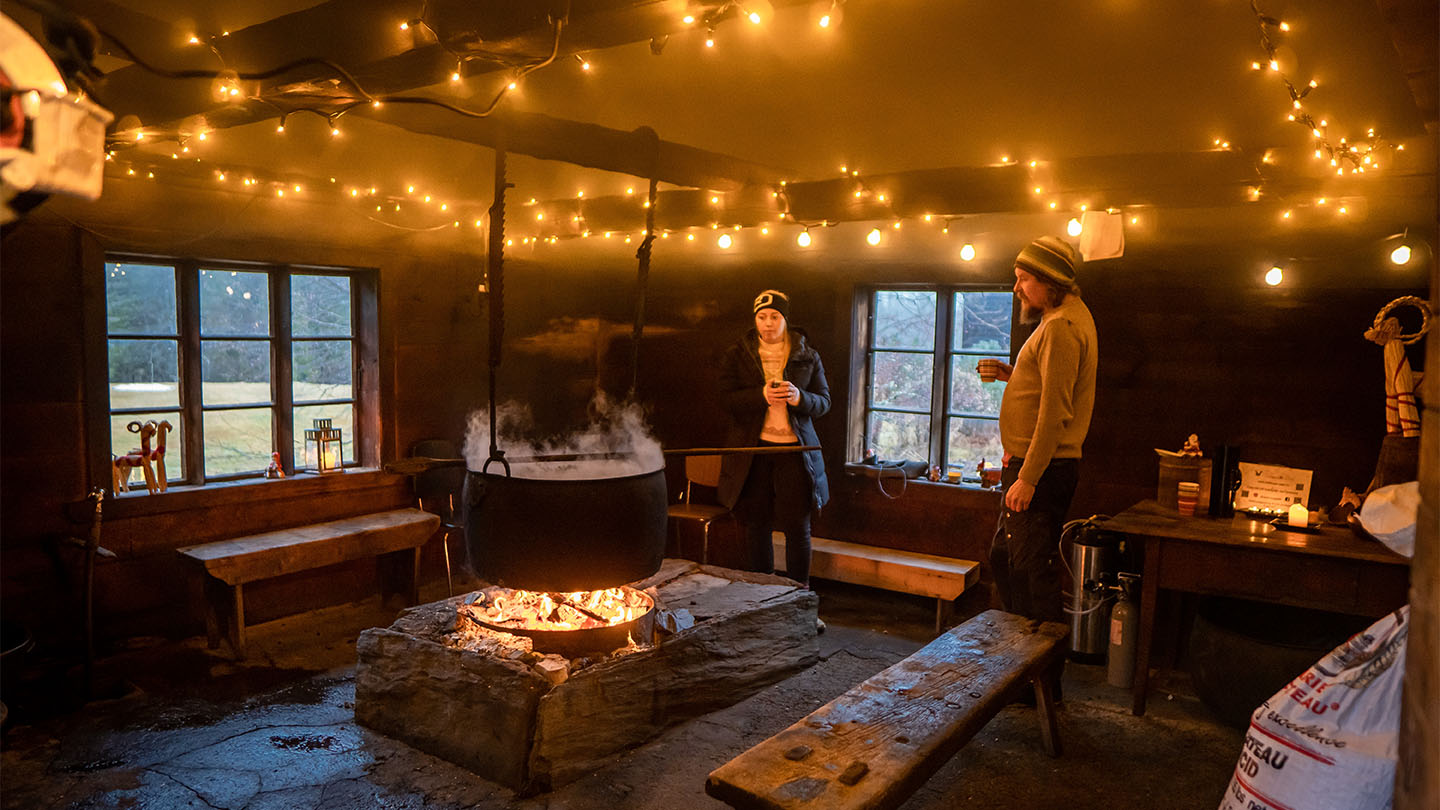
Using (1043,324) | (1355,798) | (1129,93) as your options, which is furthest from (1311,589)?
(1355,798)

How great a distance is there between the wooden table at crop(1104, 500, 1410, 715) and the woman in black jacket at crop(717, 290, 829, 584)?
1805mm

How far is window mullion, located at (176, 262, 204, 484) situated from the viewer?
518 cm

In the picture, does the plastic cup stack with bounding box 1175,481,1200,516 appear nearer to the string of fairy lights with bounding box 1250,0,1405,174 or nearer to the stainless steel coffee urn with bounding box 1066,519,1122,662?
the stainless steel coffee urn with bounding box 1066,519,1122,662

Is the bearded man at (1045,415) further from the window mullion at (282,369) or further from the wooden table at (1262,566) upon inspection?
the window mullion at (282,369)

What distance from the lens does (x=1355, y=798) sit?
1715mm

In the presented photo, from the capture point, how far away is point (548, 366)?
6898 mm

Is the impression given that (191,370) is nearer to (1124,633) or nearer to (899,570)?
(899,570)

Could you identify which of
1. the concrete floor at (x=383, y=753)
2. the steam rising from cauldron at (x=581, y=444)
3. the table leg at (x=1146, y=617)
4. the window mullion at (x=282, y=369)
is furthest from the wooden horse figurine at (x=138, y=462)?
the table leg at (x=1146, y=617)

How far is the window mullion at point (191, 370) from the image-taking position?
17.0 feet

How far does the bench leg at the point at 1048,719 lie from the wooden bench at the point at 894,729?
7 cm

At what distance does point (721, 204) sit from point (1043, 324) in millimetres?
2299

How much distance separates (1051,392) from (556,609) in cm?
241

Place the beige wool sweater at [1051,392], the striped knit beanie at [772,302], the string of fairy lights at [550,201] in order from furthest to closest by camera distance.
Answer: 1. the striped knit beanie at [772,302]
2. the beige wool sweater at [1051,392]
3. the string of fairy lights at [550,201]

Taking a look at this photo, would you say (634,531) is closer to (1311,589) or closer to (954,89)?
(954,89)
